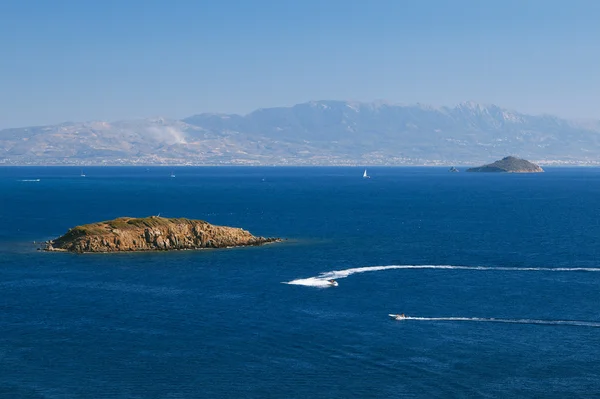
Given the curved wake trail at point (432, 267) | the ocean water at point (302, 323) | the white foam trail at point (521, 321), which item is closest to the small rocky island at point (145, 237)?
the ocean water at point (302, 323)

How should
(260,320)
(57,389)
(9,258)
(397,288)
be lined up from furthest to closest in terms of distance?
1. (9,258)
2. (397,288)
3. (260,320)
4. (57,389)

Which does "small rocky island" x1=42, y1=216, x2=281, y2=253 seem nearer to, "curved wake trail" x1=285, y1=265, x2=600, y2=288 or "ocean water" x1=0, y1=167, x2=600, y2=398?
"ocean water" x1=0, y1=167, x2=600, y2=398

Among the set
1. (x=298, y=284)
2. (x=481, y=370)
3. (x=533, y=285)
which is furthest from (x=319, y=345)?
(x=533, y=285)

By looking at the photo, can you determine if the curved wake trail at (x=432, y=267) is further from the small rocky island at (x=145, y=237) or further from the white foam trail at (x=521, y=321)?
the small rocky island at (x=145, y=237)

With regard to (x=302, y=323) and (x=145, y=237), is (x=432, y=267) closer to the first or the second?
(x=302, y=323)


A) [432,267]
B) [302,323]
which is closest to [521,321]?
[302,323]

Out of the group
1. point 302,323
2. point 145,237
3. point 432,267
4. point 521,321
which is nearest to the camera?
point 302,323

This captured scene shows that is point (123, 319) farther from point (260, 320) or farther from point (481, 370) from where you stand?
point (481, 370)

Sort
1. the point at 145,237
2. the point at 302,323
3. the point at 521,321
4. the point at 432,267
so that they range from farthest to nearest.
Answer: the point at 145,237 < the point at 432,267 < the point at 521,321 < the point at 302,323
